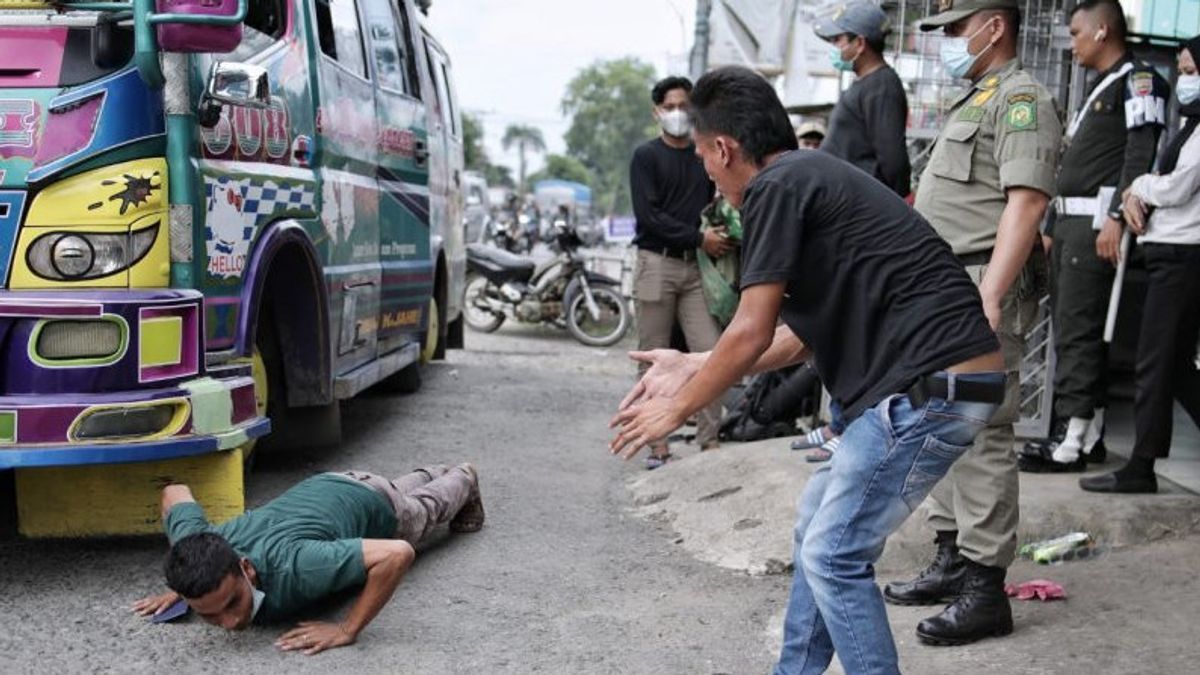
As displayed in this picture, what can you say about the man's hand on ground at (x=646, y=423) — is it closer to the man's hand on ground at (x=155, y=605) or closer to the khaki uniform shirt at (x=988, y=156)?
the khaki uniform shirt at (x=988, y=156)

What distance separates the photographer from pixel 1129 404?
21.8 feet

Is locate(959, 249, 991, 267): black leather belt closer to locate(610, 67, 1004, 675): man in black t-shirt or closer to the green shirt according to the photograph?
locate(610, 67, 1004, 675): man in black t-shirt

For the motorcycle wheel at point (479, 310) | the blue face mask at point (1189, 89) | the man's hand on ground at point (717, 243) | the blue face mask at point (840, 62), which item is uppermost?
the blue face mask at point (840, 62)

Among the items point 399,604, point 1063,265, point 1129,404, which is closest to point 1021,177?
point 1063,265

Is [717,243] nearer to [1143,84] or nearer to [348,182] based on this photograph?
[348,182]

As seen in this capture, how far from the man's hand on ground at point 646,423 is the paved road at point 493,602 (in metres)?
1.02

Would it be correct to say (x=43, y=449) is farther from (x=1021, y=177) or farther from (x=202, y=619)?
(x=1021, y=177)

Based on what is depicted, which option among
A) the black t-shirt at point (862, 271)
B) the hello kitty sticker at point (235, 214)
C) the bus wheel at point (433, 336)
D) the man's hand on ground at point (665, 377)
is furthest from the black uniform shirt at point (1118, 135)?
the bus wheel at point (433, 336)

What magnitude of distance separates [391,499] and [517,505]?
1.19 metres

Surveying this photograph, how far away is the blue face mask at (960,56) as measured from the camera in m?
3.99

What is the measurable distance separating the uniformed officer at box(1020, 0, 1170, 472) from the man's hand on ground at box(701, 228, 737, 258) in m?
1.54

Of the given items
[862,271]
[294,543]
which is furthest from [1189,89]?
[294,543]

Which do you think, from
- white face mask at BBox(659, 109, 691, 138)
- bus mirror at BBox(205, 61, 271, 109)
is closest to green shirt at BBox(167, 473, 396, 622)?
bus mirror at BBox(205, 61, 271, 109)

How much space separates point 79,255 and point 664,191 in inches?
127
